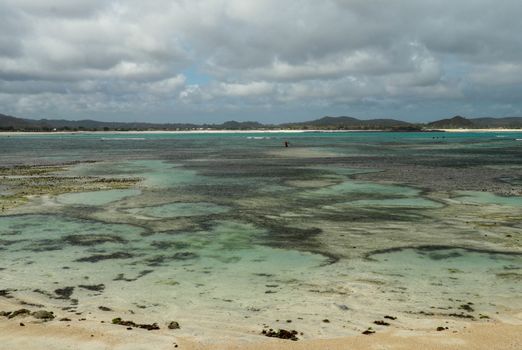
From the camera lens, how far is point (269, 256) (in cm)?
1628

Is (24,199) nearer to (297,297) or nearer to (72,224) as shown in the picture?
(72,224)

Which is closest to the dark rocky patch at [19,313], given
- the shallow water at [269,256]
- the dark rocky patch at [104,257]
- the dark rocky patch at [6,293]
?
the shallow water at [269,256]

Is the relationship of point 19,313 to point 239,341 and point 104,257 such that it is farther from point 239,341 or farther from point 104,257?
point 104,257

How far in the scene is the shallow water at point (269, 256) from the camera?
11.5 meters

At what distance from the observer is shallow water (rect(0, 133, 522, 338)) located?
1153cm

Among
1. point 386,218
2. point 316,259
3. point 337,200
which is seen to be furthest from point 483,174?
point 316,259

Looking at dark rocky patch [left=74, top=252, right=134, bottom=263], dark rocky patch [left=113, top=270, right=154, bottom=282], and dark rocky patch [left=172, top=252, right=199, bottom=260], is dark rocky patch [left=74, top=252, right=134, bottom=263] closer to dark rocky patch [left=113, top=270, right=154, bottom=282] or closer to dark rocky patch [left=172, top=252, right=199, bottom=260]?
dark rocky patch [left=172, top=252, right=199, bottom=260]

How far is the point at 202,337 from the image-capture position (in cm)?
973

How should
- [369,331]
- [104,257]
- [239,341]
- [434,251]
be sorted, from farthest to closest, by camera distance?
[434,251] < [104,257] < [369,331] < [239,341]

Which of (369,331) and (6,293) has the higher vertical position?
(369,331)

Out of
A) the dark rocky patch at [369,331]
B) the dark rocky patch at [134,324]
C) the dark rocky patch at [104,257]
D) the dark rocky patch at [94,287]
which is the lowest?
the dark rocky patch at [94,287]

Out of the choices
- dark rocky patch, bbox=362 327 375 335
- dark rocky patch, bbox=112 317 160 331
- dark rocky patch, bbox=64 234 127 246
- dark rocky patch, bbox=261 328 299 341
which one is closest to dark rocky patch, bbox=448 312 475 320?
dark rocky patch, bbox=362 327 375 335

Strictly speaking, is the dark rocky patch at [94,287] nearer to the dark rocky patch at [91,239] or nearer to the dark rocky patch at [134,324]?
the dark rocky patch at [134,324]

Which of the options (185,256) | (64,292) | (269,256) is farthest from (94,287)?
(269,256)
